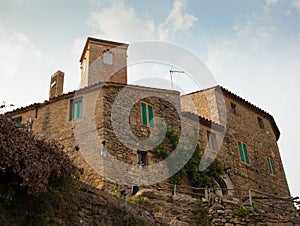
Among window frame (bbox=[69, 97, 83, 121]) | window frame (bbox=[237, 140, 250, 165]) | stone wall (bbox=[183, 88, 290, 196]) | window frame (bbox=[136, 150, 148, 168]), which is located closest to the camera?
window frame (bbox=[136, 150, 148, 168])

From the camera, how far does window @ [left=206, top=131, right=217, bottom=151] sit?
74.5 feet

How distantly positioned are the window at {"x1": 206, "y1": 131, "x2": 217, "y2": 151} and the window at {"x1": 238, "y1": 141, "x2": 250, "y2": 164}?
2046 millimetres

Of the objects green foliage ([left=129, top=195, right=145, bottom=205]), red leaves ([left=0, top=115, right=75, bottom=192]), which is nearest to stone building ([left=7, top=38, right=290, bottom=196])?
green foliage ([left=129, top=195, right=145, bottom=205])

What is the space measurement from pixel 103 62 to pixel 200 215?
11.6 metres

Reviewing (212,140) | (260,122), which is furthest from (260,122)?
(212,140)

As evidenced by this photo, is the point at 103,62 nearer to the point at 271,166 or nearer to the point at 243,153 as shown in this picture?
the point at 243,153

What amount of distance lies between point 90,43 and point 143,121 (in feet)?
22.0

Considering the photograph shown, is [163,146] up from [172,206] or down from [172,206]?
up

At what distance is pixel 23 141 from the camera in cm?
911

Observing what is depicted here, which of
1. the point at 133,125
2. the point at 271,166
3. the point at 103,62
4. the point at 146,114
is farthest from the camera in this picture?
the point at 271,166

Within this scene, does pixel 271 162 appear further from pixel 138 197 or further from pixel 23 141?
pixel 23 141

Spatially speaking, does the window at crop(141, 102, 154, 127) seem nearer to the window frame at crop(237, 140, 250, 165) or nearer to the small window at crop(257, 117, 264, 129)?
the window frame at crop(237, 140, 250, 165)

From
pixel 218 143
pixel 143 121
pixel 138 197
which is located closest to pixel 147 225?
pixel 138 197

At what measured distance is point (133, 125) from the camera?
19.2 meters
